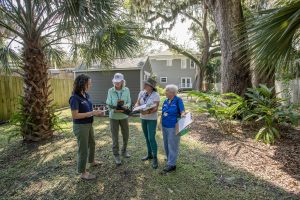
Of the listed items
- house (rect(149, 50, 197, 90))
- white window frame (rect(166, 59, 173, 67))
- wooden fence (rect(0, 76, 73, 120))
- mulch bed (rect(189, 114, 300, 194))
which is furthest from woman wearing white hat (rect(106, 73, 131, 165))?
white window frame (rect(166, 59, 173, 67))

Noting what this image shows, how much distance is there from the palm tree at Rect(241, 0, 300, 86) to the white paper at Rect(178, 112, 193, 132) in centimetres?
123

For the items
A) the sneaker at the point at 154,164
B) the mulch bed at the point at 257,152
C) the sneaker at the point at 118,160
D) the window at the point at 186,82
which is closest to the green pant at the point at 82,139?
the sneaker at the point at 118,160

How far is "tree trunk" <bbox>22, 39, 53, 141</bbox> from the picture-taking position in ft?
18.2

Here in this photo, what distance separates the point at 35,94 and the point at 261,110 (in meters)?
5.83

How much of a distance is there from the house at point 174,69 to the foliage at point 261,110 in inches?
888

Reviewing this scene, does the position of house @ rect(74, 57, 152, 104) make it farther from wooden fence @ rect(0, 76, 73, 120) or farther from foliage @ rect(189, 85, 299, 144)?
foliage @ rect(189, 85, 299, 144)

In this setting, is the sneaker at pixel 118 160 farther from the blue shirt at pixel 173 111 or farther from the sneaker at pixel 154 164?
the blue shirt at pixel 173 111

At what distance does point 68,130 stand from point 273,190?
6.03m

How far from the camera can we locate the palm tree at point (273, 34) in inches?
98.3

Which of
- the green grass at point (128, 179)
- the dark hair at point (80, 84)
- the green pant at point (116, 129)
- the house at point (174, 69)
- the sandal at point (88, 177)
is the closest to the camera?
the green grass at point (128, 179)

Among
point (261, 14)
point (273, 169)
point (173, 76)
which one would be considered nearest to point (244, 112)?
point (273, 169)

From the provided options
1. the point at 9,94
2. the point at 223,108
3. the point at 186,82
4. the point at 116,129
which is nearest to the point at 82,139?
the point at 116,129

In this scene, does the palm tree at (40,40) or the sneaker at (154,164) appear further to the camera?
the palm tree at (40,40)

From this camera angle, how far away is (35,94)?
5645mm
